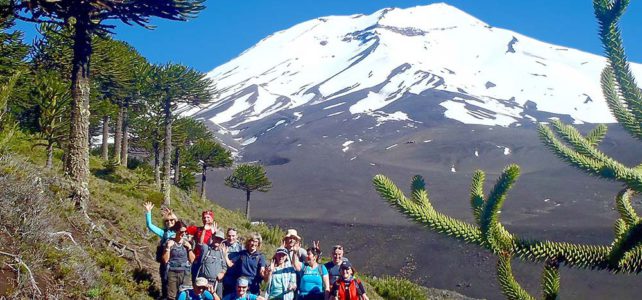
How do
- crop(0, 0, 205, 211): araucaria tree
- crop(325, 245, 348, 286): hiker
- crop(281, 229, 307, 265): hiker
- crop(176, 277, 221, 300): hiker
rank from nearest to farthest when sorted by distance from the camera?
crop(176, 277, 221, 300): hiker < crop(325, 245, 348, 286): hiker < crop(281, 229, 307, 265): hiker < crop(0, 0, 205, 211): araucaria tree

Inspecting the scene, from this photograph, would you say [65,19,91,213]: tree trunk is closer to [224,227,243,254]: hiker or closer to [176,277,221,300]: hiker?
[224,227,243,254]: hiker

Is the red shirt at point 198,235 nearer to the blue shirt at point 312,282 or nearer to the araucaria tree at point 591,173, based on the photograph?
the blue shirt at point 312,282

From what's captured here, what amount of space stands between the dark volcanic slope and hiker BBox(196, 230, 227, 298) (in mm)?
4265

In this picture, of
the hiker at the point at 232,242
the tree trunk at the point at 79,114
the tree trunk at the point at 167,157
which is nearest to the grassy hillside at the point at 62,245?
the tree trunk at the point at 79,114

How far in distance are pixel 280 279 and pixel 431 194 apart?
59092 mm

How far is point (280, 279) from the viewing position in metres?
5.86

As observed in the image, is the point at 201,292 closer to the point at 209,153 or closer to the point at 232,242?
the point at 232,242

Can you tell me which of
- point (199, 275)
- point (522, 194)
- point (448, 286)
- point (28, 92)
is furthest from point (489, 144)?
point (199, 275)

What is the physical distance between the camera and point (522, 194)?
6138 cm

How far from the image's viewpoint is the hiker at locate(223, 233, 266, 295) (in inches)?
233

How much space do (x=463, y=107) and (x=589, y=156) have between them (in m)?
145

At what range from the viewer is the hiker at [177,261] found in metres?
6.33

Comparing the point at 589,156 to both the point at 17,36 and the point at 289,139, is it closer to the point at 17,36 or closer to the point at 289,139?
the point at 17,36

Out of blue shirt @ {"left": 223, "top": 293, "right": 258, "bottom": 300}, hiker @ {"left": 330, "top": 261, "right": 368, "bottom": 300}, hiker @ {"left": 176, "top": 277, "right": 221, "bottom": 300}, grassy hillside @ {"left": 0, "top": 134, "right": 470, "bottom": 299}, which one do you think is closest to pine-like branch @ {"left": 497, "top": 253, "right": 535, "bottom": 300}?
hiker @ {"left": 330, "top": 261, "right": 368, "bottom": 300}
